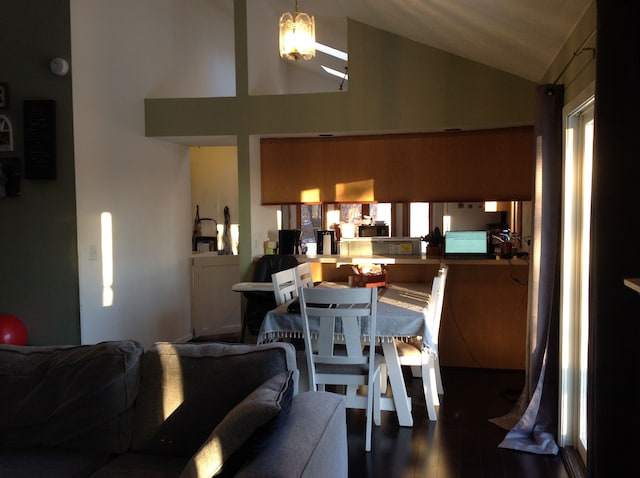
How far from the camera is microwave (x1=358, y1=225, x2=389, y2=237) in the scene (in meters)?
5.21

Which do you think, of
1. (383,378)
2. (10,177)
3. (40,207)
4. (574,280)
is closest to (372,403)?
(383,378)

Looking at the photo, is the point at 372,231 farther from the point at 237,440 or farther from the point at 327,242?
the point at 237,440

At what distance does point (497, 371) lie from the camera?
190 inches

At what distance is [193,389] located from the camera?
2.30m

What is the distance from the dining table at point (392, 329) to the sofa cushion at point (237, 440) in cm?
167

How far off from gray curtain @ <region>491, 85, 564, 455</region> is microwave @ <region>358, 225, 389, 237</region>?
195cm

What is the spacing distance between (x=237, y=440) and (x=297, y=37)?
110 inches

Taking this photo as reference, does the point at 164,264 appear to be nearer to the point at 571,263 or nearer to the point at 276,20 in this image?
the point at 276,20

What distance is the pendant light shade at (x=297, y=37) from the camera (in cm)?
378

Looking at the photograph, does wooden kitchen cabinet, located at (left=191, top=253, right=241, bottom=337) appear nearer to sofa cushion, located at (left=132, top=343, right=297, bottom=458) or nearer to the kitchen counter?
the kitchen counter

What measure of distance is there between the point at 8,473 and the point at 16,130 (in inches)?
116

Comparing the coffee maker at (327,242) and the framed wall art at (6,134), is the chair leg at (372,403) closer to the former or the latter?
the coffee maker at (327,242)

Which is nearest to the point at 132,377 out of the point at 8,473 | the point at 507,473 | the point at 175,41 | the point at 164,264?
the point at 8,473

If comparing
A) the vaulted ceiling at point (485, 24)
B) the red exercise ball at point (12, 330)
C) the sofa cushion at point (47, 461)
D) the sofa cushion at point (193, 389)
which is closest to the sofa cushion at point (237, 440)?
the sofa cushion at point (193, 389)
